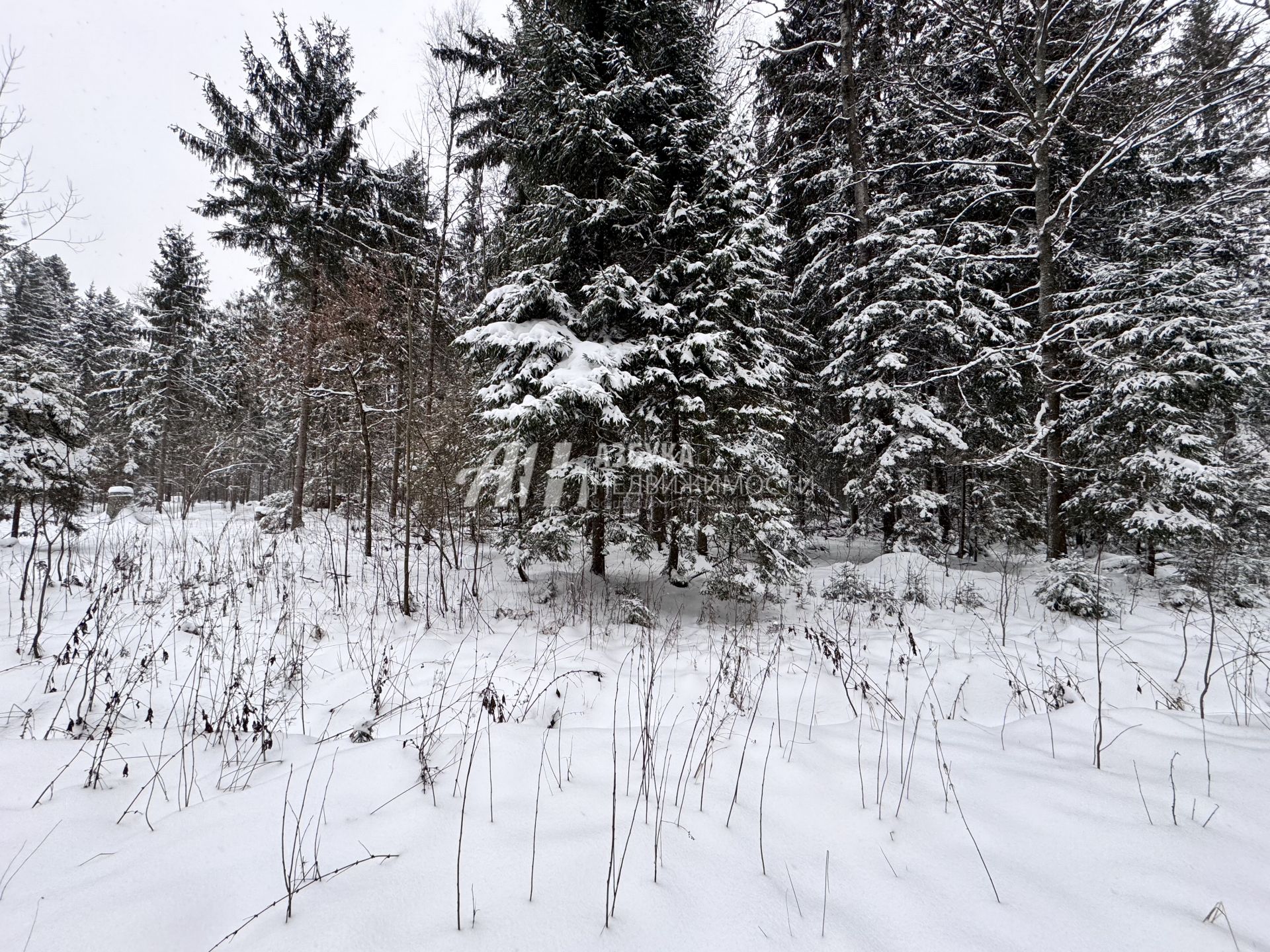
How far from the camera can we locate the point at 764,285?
25.1 feet

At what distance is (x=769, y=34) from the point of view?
1198 cm

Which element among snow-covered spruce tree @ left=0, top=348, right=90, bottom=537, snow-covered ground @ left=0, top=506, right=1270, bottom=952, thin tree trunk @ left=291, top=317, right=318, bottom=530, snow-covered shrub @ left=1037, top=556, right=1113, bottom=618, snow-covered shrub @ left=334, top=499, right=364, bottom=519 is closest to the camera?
snow-covered ground @ left=0, top=506, right=1270, bottom=952

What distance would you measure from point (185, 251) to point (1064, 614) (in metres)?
31.7

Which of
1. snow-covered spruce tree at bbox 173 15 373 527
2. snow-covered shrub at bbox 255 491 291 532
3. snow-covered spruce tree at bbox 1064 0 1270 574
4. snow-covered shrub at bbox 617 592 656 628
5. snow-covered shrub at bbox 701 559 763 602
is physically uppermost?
snow-covered spruce tree at bbox 173 15 373 527

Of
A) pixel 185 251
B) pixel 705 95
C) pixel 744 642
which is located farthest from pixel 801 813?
pixel 185 251

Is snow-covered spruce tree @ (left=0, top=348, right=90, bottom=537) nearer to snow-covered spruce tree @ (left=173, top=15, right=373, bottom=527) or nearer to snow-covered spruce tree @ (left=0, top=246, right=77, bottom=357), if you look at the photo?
snow-covered spruce tree @ (left=173, top=15, right=373, bottom=527)

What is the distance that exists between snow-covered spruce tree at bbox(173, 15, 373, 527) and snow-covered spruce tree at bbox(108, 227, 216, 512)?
1084 centimetres

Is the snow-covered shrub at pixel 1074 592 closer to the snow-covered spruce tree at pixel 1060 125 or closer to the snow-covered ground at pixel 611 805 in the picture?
the snow-covered spruce tree at pixel 1060 125

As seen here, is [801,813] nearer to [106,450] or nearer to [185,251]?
[185,251]

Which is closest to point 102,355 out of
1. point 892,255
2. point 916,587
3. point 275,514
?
point 275,514

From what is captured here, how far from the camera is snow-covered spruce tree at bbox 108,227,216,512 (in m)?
19.9

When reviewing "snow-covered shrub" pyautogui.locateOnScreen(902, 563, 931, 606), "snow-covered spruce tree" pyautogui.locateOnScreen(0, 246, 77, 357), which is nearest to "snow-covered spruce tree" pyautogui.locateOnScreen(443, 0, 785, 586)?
"snow-covered shrub" pyautogui.locateOnScreen(902, 563, 931, 606)

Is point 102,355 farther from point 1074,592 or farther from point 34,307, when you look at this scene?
point 1074,592
